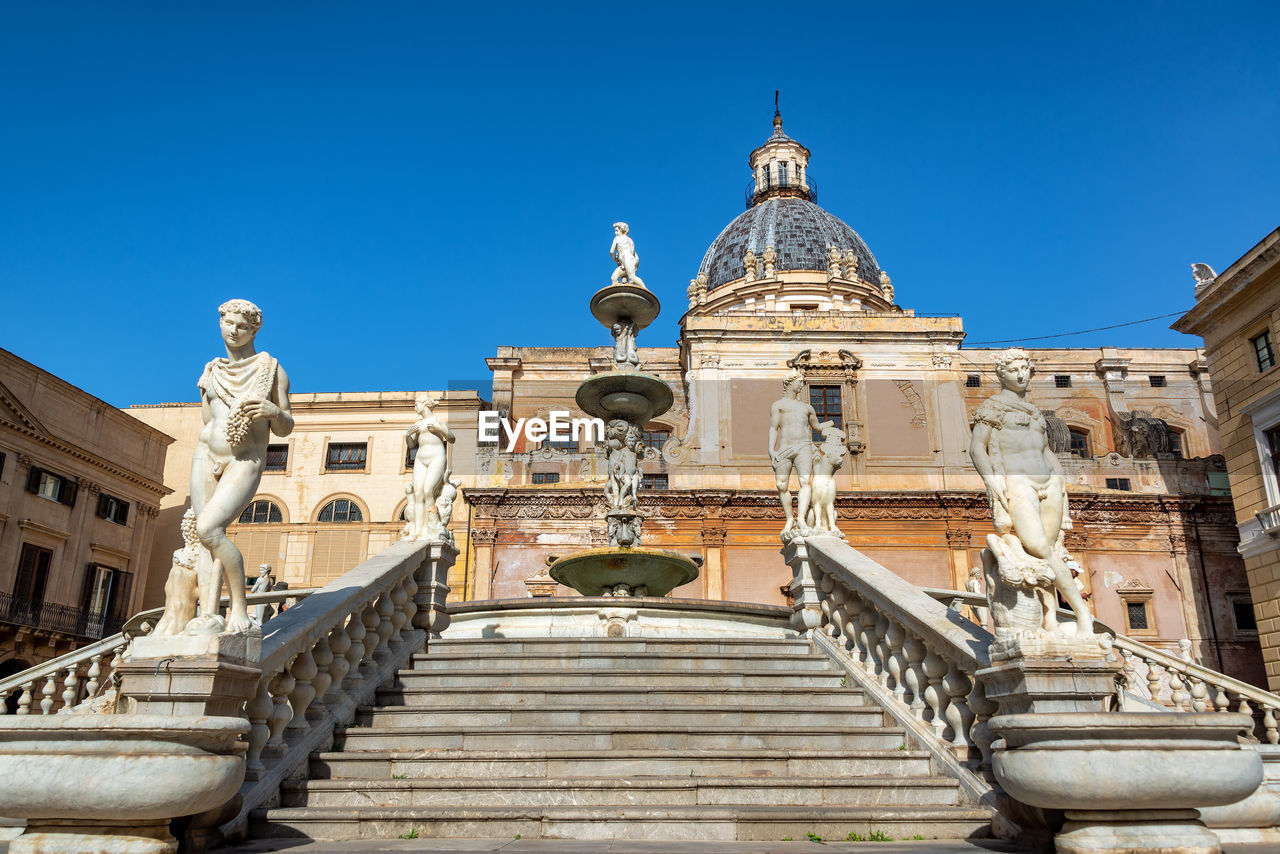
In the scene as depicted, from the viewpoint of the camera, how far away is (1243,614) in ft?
104

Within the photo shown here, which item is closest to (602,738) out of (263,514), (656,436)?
(656,436)

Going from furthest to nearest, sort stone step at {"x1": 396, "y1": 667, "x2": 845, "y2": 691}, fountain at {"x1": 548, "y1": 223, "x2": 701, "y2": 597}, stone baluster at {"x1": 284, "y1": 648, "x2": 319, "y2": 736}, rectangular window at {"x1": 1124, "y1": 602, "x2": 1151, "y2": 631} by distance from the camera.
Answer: rectangular window at {"x1": 1124, "y1": 602, "x2": 1151, "y2": 631} → fountain at {"x1": 548, "y1": 223, "x2": 701, "y2": 597} → stone step at {"x1": 396, "y1": 667, "x2": 845, "y2": 691} → stone baluster at {"x1": 284, "y1": 648, "x2": 319, "y2": 736}

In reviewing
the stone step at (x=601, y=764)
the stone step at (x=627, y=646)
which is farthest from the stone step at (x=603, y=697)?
the stone step at (x=627, y=646)

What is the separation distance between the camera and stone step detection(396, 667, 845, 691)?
309 inches

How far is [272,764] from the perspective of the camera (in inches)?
238

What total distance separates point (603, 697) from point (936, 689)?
253cm

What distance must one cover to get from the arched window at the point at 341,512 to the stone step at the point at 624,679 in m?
30.9

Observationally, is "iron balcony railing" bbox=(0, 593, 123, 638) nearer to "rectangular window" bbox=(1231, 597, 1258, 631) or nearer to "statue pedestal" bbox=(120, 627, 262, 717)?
"statue pedestal" bbox=(120, 627, 262, 717)

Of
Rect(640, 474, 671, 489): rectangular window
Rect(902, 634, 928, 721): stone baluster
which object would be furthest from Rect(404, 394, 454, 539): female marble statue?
Rect(640, 474, 671, 489): rectangular window

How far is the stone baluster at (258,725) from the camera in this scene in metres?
5.91

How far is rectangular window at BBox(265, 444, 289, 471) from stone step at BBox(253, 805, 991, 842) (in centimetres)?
3512

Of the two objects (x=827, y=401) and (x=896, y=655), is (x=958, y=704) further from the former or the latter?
(x=827, y=401)

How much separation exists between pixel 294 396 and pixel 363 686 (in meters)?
35.5

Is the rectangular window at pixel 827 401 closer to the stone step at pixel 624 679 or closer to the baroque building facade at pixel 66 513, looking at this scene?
the baroque building facade at pixel 66 513
